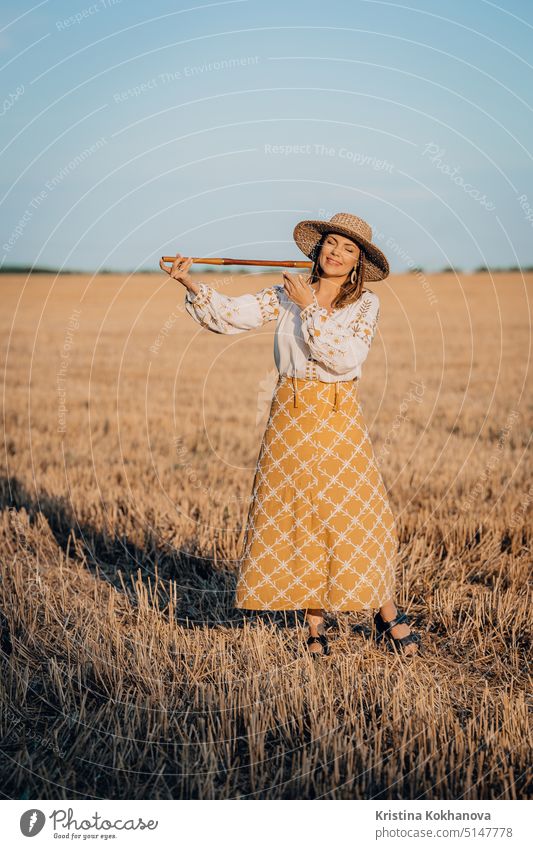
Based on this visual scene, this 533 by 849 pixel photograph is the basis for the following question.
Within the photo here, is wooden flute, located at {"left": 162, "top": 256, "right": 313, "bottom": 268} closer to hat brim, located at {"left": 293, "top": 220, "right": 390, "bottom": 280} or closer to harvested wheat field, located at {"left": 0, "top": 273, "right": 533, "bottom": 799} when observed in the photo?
hat brim, located at {"left": 293, "top": 220, "right": 390, "bottom": 280}

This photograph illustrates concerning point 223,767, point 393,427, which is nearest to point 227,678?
point 223,767

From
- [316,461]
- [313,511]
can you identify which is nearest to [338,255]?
[316,461]

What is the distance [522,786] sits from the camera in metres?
3.13

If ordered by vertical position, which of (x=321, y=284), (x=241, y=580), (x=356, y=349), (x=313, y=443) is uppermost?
(x=321, y=284)

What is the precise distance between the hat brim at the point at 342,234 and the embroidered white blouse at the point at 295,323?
5.4 inches

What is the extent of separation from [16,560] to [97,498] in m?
1.40

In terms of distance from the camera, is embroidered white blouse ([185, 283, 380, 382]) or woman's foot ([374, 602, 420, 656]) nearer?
embroidered white blouse ([185, 283, 380, 382])

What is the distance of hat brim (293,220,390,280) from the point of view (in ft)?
13.3

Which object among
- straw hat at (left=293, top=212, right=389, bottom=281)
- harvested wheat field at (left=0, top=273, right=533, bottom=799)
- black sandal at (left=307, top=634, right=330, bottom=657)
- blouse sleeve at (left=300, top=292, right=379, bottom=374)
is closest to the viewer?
harvested wheat field at (left=0, top=273, right=533, bottom=799)

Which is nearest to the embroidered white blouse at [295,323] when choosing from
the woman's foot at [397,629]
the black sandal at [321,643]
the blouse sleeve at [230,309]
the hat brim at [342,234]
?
the blouse sleeve at [230,309]

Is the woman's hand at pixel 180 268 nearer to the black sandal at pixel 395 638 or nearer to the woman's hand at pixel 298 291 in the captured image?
the woman's hand at pixel 298 291

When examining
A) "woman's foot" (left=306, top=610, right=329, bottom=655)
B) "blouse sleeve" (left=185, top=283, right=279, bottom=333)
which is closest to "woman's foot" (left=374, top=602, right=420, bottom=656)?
"woman's foot" (left=306, top=610, right=329, bottom=655)

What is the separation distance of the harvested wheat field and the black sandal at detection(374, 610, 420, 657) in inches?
3.6

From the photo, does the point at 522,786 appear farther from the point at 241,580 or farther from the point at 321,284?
the point at 321,284
